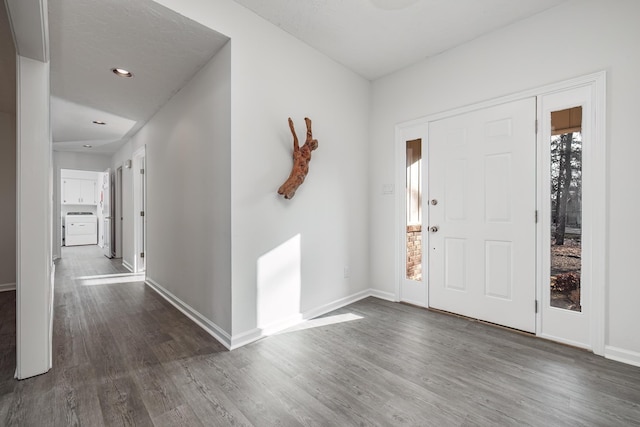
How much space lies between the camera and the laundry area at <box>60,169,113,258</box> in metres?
8.80

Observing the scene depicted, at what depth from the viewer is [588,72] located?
7.17ft

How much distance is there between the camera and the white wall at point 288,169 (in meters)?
2.31

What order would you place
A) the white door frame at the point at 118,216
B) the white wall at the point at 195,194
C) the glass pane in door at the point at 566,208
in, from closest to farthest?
1. the glass pane in door at the point at 566,208
2. the white wall at the point at 195,194
3. the white door frame at the point at 118,216

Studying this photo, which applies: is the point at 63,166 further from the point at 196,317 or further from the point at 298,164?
the point at 298,164

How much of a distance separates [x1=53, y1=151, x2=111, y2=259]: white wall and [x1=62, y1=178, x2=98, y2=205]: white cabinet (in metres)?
3.09

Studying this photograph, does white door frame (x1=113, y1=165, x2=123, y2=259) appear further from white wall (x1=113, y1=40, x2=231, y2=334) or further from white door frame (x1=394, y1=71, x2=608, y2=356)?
white door frame (x1=394, y1=71, x2=608, y2=356)

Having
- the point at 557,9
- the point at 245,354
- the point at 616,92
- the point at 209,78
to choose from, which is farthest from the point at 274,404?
the point at 557,9

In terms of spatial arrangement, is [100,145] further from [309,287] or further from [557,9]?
[557,9]

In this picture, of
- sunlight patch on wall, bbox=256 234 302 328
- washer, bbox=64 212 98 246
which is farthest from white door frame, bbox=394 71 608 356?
washer, bbox=64 212 98 246

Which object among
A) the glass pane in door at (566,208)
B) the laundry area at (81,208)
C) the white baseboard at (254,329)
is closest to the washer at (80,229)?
the laundry area at (81,208)

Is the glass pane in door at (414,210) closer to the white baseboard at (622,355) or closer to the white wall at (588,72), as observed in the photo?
the white wall at (588,72)

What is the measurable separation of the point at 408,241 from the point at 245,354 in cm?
212

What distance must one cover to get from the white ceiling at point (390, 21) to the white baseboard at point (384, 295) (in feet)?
8.91

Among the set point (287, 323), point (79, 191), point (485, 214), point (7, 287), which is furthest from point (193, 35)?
point (79, 191)
